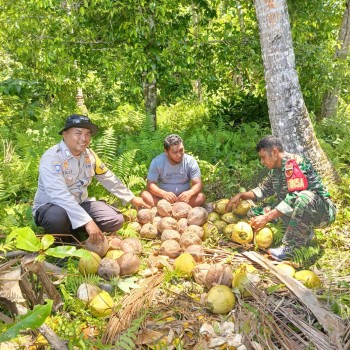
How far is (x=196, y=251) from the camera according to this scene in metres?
4.18

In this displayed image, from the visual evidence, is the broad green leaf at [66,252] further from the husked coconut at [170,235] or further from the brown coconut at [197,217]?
the brown coconut at [197,217]

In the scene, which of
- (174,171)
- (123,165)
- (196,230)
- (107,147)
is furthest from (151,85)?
(196,230)

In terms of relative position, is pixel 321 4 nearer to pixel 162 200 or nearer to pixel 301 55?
pixel 301 55

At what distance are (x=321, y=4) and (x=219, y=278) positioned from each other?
6.06 metres

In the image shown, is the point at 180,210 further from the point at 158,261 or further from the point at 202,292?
the point at 202,292

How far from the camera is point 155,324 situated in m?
3.20

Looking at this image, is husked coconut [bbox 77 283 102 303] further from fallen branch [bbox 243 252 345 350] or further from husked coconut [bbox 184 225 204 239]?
fallen branch [bbox 243 252 345 350]

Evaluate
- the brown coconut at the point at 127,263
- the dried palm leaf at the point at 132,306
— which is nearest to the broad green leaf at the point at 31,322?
the dried palm leaf at the point at 132,306

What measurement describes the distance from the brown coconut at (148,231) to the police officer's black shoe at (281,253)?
1449 millimetres

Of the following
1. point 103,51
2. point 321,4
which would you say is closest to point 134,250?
point 103,51

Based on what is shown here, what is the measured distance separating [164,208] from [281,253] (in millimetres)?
1561

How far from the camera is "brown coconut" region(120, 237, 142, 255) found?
4258mm

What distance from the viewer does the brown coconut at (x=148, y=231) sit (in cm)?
480

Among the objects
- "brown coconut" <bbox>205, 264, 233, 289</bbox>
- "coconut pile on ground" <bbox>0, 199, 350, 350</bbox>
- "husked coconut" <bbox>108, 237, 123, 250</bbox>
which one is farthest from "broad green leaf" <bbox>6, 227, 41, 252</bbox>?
"husked coconut" <bbox>108, 237, 123, 250</bbox>
